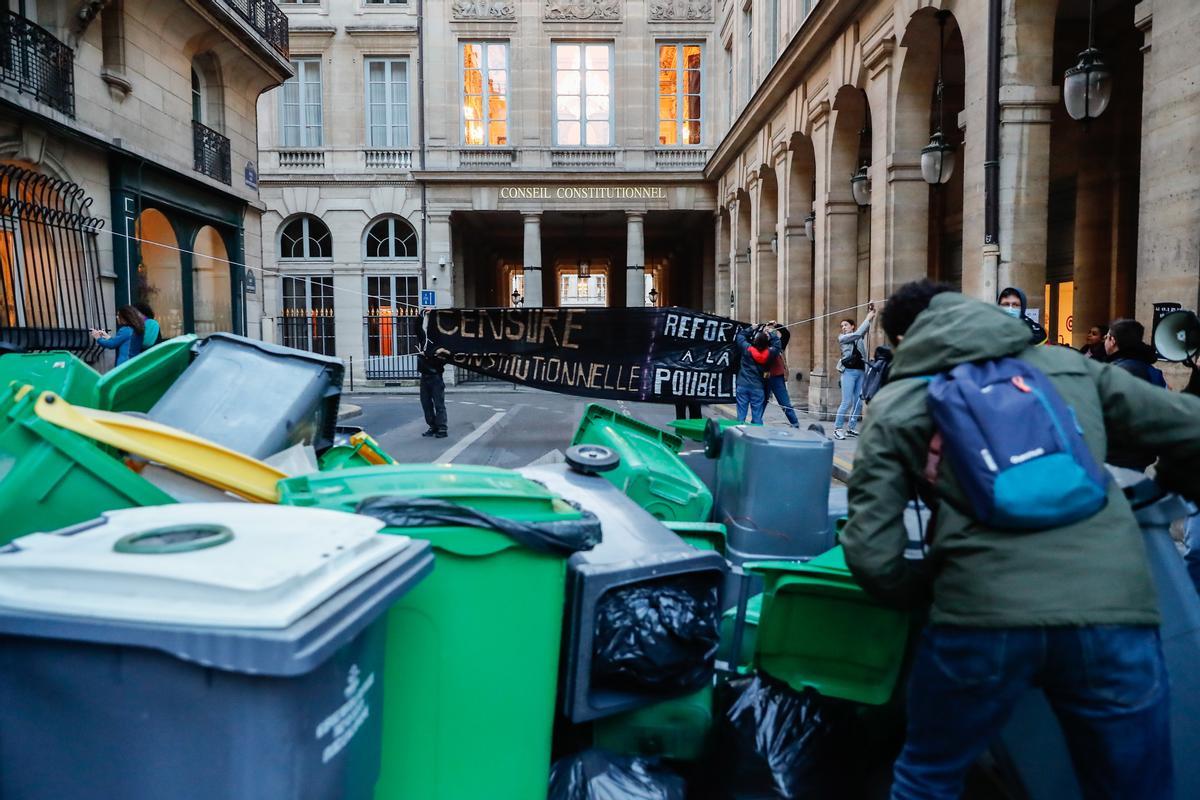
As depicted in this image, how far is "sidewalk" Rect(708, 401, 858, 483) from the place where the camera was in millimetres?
9336

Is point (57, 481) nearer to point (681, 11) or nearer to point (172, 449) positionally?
point (172, 449)

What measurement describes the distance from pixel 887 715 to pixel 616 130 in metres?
28.4

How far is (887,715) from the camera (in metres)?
2.93

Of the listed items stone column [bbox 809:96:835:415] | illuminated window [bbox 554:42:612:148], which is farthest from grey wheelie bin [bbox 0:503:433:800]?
illuminated window [bbox 554:42:612:148]

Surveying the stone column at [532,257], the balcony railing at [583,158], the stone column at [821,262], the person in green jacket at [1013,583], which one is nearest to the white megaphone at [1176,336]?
the person in green jacket at [1013,583]

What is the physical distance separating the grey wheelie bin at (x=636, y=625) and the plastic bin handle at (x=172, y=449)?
1033 mm

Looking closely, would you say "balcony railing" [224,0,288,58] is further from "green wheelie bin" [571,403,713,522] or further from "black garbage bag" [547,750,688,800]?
"black garbage bag" [547,750,688,800]

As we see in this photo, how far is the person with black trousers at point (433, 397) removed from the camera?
489 inches

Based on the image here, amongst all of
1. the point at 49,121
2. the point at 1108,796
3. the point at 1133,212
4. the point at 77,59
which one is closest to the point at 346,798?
the point at 1108,796

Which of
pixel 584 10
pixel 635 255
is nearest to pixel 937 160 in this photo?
pixel 635 255

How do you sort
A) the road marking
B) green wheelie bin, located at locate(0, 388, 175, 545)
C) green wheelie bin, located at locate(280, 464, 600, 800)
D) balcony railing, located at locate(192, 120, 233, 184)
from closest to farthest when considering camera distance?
1. green wheelie bin, located at locate(280, 464, 600, 800)
2. green wheelie bin, located at locate(0, 388, 175, 545)
3. the road marking
4. balcony railing, located at locate(192, 120, 233, 184)

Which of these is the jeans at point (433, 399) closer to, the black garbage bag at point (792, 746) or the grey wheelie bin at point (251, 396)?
the grey wheelie bin at point (251, 396)

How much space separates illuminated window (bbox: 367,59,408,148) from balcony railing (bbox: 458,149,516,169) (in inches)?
83.1

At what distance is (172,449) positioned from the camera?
8.25 feet
